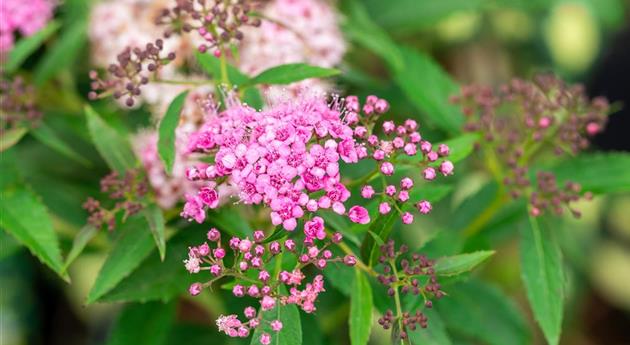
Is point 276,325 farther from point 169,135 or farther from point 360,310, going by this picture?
point 169,135

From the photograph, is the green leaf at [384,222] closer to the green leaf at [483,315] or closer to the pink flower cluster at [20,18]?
the green leaf at [483,315]

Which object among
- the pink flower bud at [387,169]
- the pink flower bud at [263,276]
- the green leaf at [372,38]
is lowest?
the pink flower bud at [263,276]

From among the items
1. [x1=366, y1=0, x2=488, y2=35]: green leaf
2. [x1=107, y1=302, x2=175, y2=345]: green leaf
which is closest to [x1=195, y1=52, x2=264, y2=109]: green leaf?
[x1=107, y1=302, x2=175, y2=345]: green leaf

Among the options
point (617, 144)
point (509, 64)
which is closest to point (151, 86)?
point (509, 64)

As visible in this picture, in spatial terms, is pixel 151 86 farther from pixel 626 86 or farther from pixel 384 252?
pixel 626 86

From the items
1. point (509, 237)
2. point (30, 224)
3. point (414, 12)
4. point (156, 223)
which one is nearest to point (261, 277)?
point (156, 223)

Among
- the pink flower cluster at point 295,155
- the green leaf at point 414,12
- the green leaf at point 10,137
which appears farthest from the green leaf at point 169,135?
the green leaf at point 414,12

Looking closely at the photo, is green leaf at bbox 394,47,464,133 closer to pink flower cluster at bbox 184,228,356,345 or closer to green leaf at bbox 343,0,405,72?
green leaf at bbox 343,0,405,72
